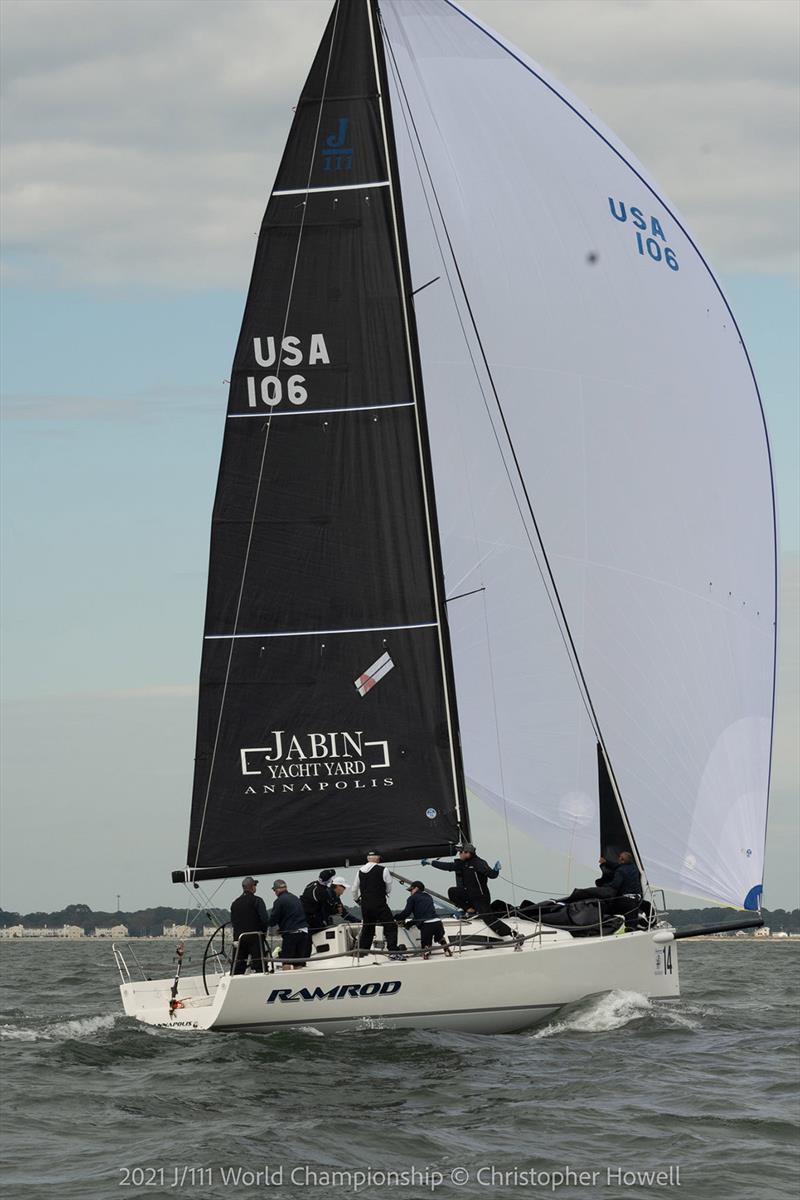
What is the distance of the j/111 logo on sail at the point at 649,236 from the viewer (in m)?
18.8

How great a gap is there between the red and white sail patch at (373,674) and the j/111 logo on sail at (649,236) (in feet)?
17.9

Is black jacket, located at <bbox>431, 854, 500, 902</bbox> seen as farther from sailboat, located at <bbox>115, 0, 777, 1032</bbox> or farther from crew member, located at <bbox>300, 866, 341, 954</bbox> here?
crew member, located at <bbox>300, 866, 341, 954</bbox>

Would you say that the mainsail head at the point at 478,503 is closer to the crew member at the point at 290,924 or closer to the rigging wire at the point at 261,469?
the rigging wire at the point at 261,469

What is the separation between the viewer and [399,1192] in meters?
10.1

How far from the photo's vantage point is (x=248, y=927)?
50.9 feet

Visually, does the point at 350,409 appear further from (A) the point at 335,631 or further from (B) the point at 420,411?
(A) the point at 335,631

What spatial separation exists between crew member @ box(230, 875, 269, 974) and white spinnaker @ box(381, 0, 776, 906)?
318 centimetres

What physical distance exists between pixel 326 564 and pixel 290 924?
11.9 feet

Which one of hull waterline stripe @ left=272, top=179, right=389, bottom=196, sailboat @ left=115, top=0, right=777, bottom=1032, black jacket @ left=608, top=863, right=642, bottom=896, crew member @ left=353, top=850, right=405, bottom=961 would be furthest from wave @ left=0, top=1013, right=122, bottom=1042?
hull waterline stripe @ left=272, top=179, right=389, bottom=196

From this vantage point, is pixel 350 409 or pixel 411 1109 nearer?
pixel 411 1109

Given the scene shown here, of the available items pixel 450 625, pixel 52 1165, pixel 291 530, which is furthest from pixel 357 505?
pixel 52 1165

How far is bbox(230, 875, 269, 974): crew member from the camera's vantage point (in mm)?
15258

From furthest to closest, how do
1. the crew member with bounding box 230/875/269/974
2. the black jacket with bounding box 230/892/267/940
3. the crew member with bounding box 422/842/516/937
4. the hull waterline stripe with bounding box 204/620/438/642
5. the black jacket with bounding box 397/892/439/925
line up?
the hull waterline stripe with bounding box 204/620/438/642 < the crew member with bounding box 422/842/516/937 < the black jacket with bounding box 397/892/439/925 < the black jacket with bounding box 230/892/267/940 < the crew member with bounding box 230/875/269/974

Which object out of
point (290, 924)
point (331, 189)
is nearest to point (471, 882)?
point (290, 924)
